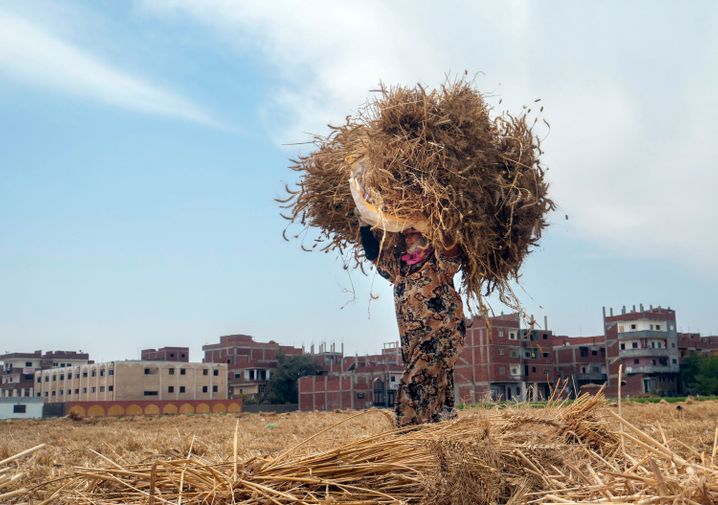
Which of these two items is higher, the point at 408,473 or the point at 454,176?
the point at 454,176

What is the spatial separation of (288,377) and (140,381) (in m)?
17.1

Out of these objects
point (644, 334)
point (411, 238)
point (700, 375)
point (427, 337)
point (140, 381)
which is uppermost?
point (644, 334)

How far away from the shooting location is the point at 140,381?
77.4 metres

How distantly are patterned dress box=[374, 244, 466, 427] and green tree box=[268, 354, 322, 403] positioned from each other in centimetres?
8119

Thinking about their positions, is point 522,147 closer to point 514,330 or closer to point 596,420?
point 596,420

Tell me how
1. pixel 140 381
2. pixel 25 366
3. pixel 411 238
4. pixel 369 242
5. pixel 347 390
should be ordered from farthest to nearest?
pixel 25 366 → pixel 347 390 → pixel 140 381 → pixel 369 242 → pixel 411 238

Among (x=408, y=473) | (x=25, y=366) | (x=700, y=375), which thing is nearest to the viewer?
(x=408, y=473)

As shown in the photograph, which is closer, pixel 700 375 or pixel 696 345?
pixel 700 375

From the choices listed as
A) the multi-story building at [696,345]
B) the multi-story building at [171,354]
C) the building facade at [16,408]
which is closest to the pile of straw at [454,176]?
the building facade at [16,408]

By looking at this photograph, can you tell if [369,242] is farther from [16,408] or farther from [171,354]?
[171,354]

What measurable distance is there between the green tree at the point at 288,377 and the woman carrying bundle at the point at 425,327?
81188 millimetres

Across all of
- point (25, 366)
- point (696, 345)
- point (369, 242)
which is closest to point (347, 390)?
point (696, 345)

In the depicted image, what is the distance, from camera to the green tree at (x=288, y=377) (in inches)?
3312

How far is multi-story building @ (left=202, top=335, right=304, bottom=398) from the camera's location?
307 ft
